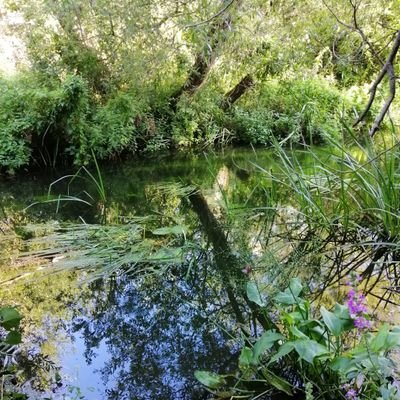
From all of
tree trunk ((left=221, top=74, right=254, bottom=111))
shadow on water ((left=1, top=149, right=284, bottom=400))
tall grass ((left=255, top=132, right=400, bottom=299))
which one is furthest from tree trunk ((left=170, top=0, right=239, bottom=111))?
tall grass ((left=255, top=132, right=400, bottom=299))

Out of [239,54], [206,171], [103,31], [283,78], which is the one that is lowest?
[206,171]

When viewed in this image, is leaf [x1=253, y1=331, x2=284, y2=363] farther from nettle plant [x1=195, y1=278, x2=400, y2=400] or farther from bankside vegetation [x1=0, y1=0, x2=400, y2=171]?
bankside vegetation [x1=0, y1=0, x2=400, y2=171]

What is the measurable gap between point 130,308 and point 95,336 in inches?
10.7

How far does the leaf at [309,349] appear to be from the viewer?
125 cm

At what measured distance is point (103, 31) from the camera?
6633 mm

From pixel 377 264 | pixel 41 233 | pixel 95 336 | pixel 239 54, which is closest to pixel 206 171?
pixel 239 54

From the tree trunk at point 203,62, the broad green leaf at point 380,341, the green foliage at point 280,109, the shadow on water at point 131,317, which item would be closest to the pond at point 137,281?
the shadow on water at point 131,317

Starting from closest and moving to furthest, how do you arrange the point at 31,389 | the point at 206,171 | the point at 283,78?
the point at 31,389, the point at 206,171, the point at 283,78

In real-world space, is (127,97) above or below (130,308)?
above

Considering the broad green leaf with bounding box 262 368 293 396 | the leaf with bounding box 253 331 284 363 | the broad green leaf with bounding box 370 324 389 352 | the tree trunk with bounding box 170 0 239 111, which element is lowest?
the broad green leaf with bounding box 262 368 293 396

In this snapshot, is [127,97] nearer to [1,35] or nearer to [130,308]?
[1,35]

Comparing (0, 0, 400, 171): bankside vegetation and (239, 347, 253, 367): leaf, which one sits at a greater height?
(0, 0, 400, 171): bankside vegetation

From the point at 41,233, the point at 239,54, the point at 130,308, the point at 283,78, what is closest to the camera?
the point at 130,308

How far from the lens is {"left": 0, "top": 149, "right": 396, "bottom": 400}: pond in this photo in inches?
63.7
